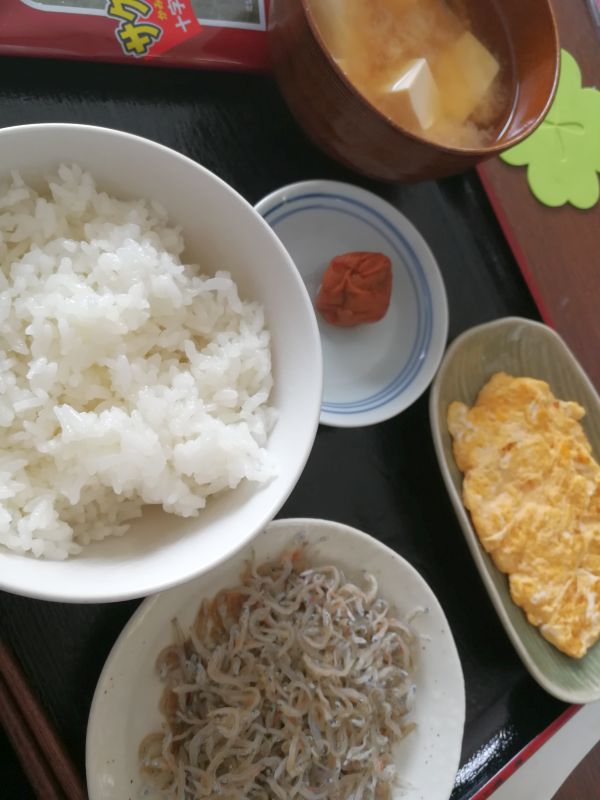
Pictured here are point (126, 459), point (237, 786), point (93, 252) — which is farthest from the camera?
point (237, 786)

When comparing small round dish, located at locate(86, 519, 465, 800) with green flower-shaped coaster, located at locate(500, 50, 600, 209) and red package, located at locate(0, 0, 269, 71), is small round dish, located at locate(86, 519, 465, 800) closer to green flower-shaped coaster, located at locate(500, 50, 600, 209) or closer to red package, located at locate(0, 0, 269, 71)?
red package, located at locate(0, 0, 269, 71)

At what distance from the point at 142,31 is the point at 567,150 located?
123 centimetres

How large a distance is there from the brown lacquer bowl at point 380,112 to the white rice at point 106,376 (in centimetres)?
47

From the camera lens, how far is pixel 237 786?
139 cm

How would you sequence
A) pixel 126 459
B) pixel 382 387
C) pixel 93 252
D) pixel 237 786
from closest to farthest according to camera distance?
pixel 126 459, pixel 93 252, pixel 237 786, pixel 382 387

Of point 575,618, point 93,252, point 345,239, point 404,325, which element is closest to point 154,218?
point 93,252

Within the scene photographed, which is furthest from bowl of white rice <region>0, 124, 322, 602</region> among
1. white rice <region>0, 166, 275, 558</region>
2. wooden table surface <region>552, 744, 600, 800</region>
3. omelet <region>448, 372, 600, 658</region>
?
wooden table surface <region>552, 744, 600, 800</region>

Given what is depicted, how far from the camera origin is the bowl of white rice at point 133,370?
1031mm

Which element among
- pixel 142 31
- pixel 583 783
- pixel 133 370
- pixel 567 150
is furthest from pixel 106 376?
pixel 583 783

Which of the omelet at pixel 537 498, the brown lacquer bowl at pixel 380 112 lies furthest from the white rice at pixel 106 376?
the omelet at pixel 537 498

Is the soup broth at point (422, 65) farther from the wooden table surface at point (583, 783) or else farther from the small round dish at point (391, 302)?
the wooden table surface at point (583, 783)

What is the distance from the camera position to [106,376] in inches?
43.7

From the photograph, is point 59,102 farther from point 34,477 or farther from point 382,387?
point 382,387

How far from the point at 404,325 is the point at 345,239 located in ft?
0.87
